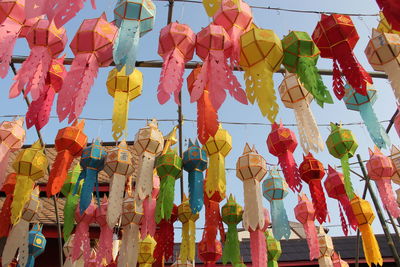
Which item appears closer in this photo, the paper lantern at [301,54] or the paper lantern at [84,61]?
the paper lantern at [84,61]

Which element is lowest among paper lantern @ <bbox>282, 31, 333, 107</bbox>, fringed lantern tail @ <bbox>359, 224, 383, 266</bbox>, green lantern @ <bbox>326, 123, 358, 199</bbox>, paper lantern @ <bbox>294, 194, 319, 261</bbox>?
fringed lantern tail @ <bbox>359, 224, 383, 266</bbox>

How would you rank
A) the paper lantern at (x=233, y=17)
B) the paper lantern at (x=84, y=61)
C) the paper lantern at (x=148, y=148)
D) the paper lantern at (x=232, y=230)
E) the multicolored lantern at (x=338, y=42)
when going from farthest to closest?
the paper lantern at (x=232, y=230) < the paper lantern at (x=148, y=148) < the paper lantern at (x=233, y=17) < the multicolored lantern at (x=338, y=42) < the paper lantern at (x=84, y=61)

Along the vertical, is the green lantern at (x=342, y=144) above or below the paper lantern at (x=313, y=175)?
above

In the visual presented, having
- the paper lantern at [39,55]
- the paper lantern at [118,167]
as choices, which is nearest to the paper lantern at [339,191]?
the paper lantern at [118,167]

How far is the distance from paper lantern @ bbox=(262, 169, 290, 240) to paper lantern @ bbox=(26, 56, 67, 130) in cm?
295

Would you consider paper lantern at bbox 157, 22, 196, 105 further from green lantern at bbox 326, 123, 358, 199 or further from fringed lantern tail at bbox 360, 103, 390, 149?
green lantern at bbox 326, 123, 358, 199

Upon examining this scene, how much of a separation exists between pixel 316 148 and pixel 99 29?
202cm

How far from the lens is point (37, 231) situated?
20.7 feet

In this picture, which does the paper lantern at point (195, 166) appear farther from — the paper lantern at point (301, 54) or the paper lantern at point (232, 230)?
the paper lantern at point (301, 54)

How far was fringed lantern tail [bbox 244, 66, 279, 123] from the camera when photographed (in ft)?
9.19

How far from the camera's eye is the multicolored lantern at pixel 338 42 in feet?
10.4

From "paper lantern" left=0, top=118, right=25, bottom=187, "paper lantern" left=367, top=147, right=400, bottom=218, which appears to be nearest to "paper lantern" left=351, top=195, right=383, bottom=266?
"paper lantern" left=367, top=147, right=400, bottom=218

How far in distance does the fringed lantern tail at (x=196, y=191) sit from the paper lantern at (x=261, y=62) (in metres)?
1.97

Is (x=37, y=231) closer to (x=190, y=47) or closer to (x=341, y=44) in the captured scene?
(x=190, y=47)
